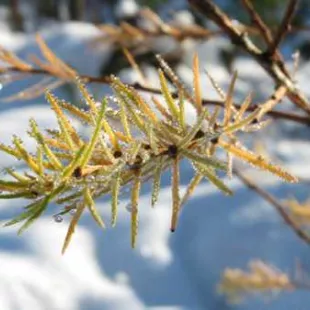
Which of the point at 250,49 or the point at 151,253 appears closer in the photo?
the point at 250,49

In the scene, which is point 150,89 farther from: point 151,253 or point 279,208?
point 151,253

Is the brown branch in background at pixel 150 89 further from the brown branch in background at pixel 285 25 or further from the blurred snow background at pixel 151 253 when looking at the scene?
the blurred snow background at pixel 151 253

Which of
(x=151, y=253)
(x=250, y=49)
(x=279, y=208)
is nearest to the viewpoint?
(x=250, y=49)

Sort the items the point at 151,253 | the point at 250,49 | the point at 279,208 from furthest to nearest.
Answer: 1. the point at 151,253
2. the point at 279,208
3. the point at 250,49

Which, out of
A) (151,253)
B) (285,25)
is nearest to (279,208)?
(285,25)

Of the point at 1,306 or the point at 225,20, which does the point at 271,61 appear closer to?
the point at 225,20

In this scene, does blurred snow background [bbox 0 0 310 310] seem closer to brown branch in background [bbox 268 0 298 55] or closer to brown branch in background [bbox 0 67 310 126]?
brown branch in background [bbox 0 67 310 126]

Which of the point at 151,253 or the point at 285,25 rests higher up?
the point at 285,25

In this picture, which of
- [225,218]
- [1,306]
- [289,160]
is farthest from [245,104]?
[289,160]

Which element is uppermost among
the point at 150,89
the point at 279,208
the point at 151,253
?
the point at 150,89
